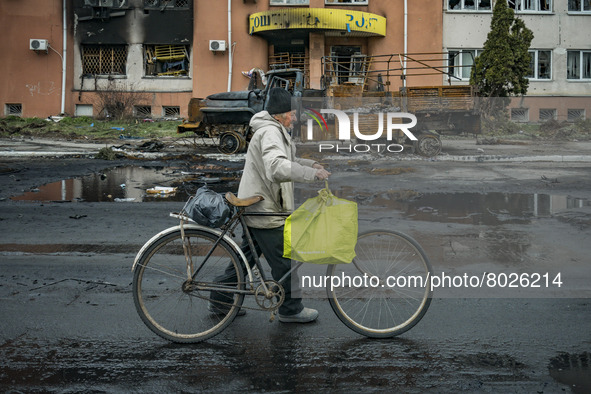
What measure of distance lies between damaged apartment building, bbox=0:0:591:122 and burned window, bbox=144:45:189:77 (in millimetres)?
46

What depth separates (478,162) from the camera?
17094 millimetres

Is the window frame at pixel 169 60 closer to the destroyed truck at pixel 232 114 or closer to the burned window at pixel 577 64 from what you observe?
the destroyed truck at pixel 232 114

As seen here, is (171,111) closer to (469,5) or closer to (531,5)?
(469,5)

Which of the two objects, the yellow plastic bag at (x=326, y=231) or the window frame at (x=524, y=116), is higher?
the window frame at (x=524, y=116)

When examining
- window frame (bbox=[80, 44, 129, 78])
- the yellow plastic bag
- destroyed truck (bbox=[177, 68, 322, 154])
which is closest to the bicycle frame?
the yellow plastic bag

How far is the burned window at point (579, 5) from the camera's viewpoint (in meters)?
31.1

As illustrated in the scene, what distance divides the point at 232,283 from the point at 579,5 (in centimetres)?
3158

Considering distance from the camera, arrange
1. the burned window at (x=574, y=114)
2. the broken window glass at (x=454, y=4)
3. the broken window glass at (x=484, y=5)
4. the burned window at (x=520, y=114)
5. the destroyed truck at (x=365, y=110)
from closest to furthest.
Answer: the destroyed truck at (x=365, y=110), the burned window at (x=520, y=114), the burned window at (x=574, y=114), the broken window glass at (x=454, y=4), the broken window glass at (x=484, y=5)

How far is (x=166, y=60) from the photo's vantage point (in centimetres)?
3034

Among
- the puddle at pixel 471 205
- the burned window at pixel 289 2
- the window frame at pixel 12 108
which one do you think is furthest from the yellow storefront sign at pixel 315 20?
the puddle at pixel 471 205

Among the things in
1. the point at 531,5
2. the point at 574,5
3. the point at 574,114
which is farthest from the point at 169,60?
the point at 574,5

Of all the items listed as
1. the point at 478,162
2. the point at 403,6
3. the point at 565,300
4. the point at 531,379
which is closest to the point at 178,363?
the point at 531,379

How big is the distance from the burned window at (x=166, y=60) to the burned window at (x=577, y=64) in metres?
18.0

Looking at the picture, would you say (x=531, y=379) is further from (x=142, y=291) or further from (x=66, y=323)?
(x=66, y=323)
